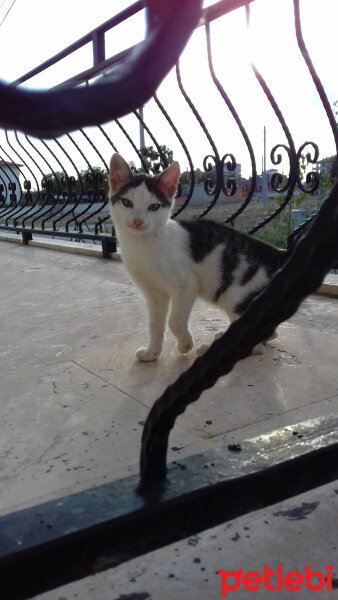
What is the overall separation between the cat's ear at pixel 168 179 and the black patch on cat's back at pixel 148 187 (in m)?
0.02

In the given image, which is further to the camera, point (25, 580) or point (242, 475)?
point (242, 475)

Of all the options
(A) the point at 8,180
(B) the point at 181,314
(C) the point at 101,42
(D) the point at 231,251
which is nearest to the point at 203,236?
(D) the point at 231,251

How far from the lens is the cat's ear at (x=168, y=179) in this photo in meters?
1.91

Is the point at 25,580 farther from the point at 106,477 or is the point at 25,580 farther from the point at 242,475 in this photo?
the point at 106,477

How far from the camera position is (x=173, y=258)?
5.75 feet

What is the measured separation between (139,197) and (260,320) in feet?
4.60

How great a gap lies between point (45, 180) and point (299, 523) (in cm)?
451

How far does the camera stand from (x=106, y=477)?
3.17 feet

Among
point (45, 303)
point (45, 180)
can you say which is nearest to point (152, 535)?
point (45, 303)

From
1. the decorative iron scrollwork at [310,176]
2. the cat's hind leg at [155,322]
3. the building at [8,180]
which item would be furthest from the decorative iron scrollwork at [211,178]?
the building at [8,180]

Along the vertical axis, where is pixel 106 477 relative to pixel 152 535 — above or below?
below

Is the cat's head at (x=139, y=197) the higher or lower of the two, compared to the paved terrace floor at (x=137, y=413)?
higher

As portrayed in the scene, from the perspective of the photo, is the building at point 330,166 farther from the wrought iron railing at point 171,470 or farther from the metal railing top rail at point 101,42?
the wrought iron railing at point 171,470

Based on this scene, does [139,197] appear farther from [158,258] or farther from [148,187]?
[158,258]
